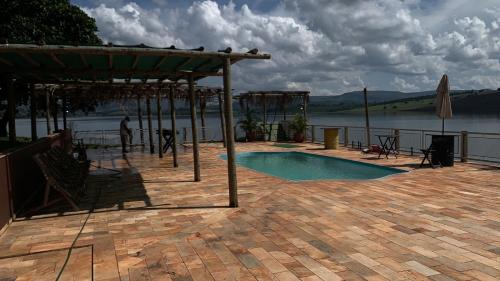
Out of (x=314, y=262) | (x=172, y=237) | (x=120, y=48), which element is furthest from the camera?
(x=120, y=48)

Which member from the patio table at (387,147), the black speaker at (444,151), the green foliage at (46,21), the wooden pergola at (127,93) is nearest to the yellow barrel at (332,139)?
the patio table at (387,147)

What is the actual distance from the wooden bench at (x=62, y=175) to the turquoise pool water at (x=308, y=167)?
211 inches

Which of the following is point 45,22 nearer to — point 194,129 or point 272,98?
point 194,129

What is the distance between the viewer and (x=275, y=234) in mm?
5277

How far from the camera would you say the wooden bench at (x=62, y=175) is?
21.7 ft

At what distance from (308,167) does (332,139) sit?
3.52 m

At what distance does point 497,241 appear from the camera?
15.8ft

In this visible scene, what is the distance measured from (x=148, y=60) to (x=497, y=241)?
594 centimetres

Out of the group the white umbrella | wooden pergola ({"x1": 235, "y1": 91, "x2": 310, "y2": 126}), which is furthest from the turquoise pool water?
wooden pergola ({"x1": 235, "y1": 91, "x2": 310, "y2": 126})

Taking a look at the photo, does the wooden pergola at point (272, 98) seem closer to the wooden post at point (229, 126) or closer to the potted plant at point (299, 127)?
the potted plant at point (299, 127)

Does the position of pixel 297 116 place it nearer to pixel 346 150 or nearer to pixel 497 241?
pixel 346 150

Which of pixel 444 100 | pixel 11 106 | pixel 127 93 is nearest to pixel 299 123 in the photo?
pixel 127 93

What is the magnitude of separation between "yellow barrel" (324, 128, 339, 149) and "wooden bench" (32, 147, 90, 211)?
9833 mm

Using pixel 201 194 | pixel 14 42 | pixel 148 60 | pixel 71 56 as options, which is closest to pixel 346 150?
pixel 201 194
